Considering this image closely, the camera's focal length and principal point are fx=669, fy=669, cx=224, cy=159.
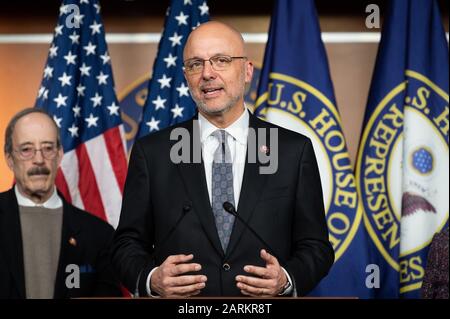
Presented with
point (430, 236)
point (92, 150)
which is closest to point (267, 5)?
point (92, 150)

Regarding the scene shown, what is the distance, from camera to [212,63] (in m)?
2.10

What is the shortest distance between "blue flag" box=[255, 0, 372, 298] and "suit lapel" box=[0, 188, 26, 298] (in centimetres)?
142

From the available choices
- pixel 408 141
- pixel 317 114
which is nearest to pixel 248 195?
pixel 317 114

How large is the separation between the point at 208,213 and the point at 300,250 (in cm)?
30

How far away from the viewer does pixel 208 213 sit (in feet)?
6.50

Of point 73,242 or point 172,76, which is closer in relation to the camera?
point 73,242

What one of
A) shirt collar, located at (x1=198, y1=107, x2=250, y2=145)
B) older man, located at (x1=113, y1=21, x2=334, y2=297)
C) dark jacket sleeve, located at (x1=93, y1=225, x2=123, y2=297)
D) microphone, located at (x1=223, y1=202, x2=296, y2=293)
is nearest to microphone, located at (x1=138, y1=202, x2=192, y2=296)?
older man, located at (x1=113, y1=21, x2=334, y2=297)

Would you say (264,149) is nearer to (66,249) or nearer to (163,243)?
(163,243)

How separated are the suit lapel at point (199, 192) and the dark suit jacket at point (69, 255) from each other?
119cm

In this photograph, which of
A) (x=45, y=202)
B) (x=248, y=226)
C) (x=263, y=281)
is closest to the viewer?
(x=263, y=281)

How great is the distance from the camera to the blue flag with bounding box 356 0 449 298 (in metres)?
3.77

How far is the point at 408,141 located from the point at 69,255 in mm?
1981

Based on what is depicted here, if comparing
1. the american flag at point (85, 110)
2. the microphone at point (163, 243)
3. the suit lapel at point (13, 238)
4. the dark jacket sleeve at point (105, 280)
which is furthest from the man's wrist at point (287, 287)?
the american flag at point (85, 110)
